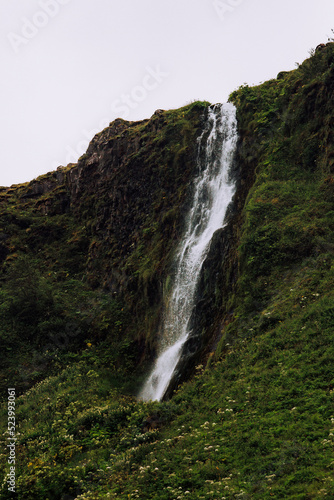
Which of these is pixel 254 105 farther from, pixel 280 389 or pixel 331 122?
pixel 280 389

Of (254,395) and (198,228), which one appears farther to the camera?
(198,228)

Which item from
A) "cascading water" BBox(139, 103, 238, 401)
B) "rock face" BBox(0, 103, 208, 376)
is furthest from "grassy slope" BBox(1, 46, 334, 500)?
"rock face" BBox(0, 103, 208, 376)

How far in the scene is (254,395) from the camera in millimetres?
9047

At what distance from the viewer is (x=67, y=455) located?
11180 mm

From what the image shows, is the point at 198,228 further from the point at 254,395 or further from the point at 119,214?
the point at 254,395

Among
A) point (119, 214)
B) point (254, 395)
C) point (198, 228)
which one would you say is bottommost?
point (254, 395)

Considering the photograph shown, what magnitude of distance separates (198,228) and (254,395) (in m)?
12.2

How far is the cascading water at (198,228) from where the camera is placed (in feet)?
55.2

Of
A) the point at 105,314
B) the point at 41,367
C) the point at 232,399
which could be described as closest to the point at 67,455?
the point at 232,399

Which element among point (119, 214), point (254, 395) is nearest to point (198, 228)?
point (119, 214)

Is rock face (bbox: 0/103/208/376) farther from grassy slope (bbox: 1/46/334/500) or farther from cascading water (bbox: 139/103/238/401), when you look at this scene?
grassy slope (bbox: 1/46/334/500)

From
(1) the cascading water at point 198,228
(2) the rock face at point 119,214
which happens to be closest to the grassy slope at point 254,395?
(1) the cascading water at point 198,228

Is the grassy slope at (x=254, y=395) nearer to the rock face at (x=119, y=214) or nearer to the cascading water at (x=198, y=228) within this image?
the cascading water at (x=198, y=228)

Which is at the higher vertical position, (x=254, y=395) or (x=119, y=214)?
(x=119, y=214)
